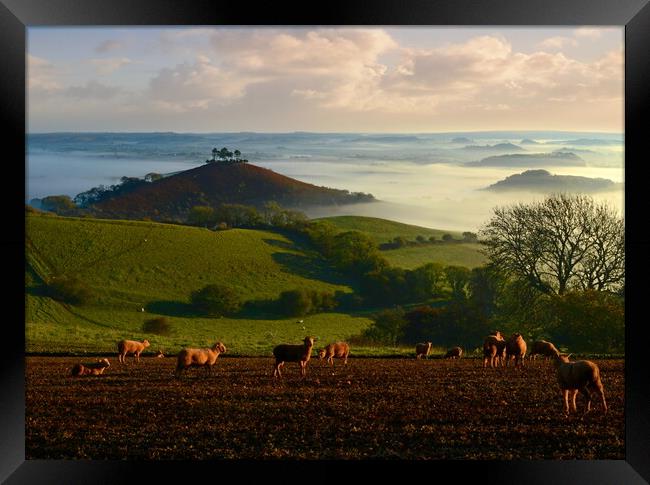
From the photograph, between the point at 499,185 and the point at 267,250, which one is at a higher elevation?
the point at 499,185

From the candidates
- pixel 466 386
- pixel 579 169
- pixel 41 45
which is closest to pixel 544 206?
pixel 579 169

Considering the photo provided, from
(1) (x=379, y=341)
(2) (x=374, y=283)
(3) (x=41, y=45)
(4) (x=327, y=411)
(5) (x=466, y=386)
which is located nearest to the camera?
(4) (x=327, y=411)

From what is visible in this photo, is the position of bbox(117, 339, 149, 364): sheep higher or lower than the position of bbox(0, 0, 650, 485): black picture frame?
lower

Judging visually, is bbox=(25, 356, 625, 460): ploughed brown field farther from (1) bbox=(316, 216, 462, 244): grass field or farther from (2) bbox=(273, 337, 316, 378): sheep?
(1) bbox=(316, 216, 462, 244): grass field

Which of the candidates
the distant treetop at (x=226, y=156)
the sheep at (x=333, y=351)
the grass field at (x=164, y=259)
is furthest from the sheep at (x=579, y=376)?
the grass field at (x=164, y=259)

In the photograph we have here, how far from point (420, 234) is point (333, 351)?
5.37 metres

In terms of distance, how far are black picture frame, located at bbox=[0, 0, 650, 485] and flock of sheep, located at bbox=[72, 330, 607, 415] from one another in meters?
1.79

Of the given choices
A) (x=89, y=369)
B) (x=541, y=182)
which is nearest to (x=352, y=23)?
(x=89, y=369)

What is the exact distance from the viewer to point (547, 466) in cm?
871

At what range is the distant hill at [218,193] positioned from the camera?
19.0 meters

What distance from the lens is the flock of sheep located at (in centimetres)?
1009

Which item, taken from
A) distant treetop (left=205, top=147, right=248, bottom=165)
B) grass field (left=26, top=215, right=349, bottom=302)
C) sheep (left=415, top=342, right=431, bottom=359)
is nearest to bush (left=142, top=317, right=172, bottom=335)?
grass field (left=26, top=215, right=349, bottom=302)

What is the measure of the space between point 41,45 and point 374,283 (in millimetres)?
9949

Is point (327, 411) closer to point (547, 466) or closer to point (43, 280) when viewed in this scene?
point (547, 466)
